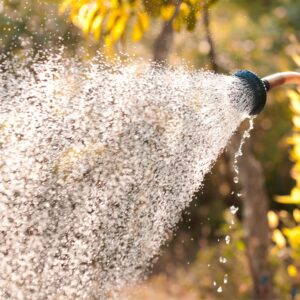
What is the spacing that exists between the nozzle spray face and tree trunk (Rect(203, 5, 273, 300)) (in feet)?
5.87

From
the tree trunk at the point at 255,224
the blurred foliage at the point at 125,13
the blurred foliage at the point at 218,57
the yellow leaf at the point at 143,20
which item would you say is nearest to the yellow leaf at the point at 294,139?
the blurred foliage at the point at 218,57

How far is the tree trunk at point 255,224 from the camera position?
3.69 m

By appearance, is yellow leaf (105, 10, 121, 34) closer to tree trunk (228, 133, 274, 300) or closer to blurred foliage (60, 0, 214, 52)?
blurred foliage (60, 0, 214, 52)

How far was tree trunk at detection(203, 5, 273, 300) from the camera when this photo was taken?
12.1ft

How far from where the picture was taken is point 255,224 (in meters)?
3.94

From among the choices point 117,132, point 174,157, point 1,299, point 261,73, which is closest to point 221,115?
point 174,157

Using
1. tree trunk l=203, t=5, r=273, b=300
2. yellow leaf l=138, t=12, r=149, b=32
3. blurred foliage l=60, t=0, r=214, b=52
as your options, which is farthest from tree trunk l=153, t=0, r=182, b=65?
tree trunk l=203, t=5, r=273, b=300

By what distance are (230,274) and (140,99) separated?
2.62 metres

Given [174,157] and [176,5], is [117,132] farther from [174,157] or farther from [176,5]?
[176,5]

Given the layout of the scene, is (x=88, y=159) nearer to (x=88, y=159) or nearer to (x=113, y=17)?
(x=88, y=159)

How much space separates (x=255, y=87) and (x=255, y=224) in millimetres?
2413

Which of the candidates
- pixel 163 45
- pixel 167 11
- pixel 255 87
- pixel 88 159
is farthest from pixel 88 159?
pixel 163 45

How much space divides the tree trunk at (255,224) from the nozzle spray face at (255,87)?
1.79m

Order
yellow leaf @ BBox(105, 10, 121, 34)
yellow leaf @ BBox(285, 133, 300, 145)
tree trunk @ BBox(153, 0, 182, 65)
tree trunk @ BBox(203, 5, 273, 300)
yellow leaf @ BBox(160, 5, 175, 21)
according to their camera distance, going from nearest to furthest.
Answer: yellow leaf @ BBox(105, 10, 121, 34) → yellow leaf @ BBox(160, 5, 175, 21) → yellow leaf @ BBox(285, 133, 300, 145) → tree trunk @ BBox(153, 0, 182, 65) → tree trunk @ BBox(203, 5, 273, 300)
